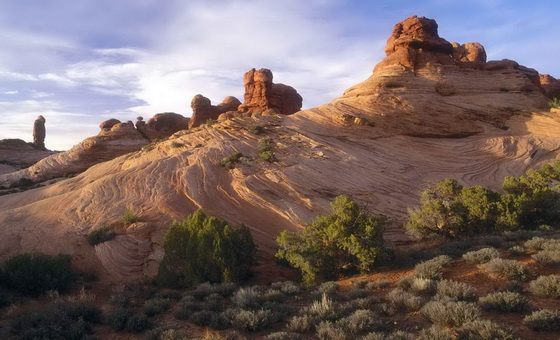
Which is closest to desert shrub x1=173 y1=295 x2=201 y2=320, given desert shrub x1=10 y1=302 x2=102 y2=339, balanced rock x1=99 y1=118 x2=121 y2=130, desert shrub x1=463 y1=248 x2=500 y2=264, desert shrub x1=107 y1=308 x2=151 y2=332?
desert shrub x1=107 y1=308 x2=151 y2=332

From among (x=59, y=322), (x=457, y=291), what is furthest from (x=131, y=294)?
(x=457, y=291)

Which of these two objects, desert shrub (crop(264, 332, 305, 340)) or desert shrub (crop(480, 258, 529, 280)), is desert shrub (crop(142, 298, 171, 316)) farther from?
desert shrub (crop(480, 258, 529, 280))

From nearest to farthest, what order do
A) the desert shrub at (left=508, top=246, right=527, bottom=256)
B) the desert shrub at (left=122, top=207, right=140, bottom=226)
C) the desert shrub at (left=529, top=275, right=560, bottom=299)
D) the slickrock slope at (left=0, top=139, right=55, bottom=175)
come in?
the desert shrub at (left=529, top=275, right=560, bottom=299) < the desert shrub at (left=508, top=246, right=527, bottom=256) < the desert shrub at (left=122, top=207, right=140, bottom=226) < the slickrock slope at (left=0, top=139, right=55, bottom=175)

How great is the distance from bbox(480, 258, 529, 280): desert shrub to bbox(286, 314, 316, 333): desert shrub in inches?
183

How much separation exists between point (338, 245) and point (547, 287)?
589cm

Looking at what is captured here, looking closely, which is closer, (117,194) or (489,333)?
(489,333)

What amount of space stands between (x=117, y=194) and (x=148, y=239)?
4.66 metres

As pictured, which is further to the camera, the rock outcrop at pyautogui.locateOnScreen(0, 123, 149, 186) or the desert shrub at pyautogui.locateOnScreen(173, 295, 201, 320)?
the rock outcrop at pyautogui.locateOnScreen(0, 123, 149, 186)

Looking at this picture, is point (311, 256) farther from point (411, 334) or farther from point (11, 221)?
point (11, 221)

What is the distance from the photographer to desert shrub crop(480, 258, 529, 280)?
935 centimetres

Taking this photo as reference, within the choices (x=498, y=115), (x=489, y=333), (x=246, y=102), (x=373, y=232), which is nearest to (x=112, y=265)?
(x=373, y=232)

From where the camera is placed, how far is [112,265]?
51.1 feet

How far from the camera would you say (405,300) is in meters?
8.55

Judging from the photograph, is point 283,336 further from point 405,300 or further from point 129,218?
point 129,218
